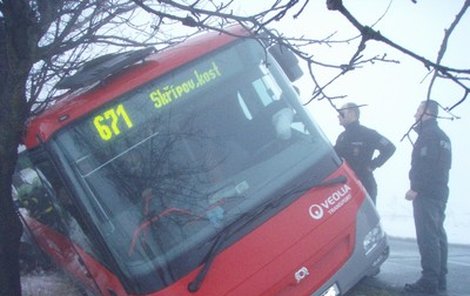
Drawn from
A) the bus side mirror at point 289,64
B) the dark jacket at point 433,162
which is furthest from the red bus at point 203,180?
the dark jacket at point 433,162

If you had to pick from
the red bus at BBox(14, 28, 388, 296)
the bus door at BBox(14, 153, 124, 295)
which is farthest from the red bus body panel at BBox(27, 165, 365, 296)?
the bus door at BBox(14, 153, 124, 295)

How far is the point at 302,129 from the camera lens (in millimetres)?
4117

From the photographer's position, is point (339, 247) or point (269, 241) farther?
point (339, 247)

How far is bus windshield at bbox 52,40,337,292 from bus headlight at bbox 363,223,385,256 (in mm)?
653

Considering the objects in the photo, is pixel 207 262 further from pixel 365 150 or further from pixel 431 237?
pixel 365 150

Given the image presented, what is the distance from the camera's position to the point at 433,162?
510cm

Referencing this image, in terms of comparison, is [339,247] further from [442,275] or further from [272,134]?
[442,275]

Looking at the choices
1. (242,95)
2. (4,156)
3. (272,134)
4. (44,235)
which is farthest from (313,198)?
(44,235)

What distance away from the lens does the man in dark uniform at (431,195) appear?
501 centimetres

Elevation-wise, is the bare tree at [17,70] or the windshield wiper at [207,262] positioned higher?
the bare tree at [17,70]

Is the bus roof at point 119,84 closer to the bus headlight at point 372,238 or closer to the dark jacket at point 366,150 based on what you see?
the bus headlight at point 372,238

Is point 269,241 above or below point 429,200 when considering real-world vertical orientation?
above

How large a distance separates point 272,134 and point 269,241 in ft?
3.17

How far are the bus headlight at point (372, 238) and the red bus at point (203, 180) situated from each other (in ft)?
0.05
